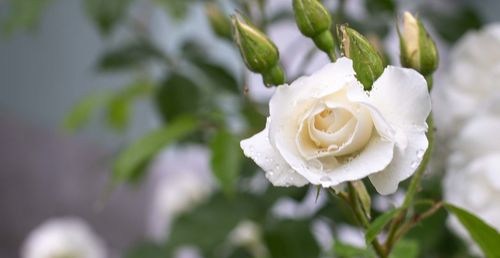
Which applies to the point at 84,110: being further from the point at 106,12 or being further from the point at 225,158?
the point at 225,158

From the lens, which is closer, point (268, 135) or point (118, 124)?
point (268, 135)

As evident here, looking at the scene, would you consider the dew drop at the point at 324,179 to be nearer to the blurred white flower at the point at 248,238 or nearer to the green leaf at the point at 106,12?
the green leaf at the point at 106,12

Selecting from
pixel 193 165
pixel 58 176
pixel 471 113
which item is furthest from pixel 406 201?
pixel 58 176

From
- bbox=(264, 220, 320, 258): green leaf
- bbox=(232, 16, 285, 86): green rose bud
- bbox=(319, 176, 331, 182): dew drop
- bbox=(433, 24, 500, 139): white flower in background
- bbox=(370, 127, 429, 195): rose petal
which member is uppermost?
bbox=(232, 16, 285, 86): green rose bud

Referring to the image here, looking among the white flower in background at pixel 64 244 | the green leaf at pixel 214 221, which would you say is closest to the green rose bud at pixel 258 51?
the green leaf at pixel 214 221

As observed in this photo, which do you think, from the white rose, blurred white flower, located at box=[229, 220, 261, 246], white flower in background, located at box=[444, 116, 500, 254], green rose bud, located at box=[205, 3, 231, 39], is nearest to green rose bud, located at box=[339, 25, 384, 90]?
the white rose

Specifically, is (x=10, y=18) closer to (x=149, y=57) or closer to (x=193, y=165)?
(x=149, y=57)

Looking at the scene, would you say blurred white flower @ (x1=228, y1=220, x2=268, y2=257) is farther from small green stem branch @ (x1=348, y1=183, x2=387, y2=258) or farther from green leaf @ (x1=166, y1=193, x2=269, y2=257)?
small green stem branch @ (x1=348, y1=183, x2=387, y2=258)
